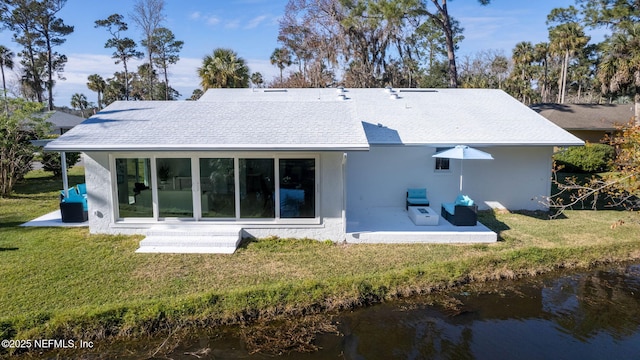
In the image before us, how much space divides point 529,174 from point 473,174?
202 cm

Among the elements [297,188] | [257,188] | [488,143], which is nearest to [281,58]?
[488,143]

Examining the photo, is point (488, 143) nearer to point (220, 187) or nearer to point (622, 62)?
point (220, 187)

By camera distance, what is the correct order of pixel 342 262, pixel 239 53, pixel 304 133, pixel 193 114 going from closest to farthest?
pixel 342 262 < pixel 304 133 < pixel 193 114 < pixel 239 53

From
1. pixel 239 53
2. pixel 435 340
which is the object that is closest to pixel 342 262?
pixel 435 340

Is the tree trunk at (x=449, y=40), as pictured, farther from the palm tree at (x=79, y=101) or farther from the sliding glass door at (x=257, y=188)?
the palm tree at (x=79, y=101)

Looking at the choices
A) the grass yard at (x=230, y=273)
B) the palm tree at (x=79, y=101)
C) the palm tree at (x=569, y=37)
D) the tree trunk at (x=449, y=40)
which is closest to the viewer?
the grass yard at (x=230, y=273)

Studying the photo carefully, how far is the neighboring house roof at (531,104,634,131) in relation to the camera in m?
25.0

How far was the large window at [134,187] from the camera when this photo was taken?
426 inches

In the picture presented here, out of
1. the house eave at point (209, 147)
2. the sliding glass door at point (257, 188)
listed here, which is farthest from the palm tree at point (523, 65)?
the sliding glass door at point (257, 188)

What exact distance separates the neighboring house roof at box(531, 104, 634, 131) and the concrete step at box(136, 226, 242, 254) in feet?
77.5

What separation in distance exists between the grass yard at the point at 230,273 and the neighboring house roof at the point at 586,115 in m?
15.5

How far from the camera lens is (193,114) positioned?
40.1 feet

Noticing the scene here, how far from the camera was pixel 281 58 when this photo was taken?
1721 inches

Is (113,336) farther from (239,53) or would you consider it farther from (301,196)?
(239,53)
